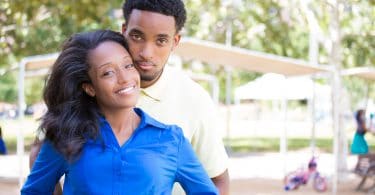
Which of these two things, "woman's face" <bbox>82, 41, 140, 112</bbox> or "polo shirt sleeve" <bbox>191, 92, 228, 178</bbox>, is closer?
"woman's face" <bbox>82, 41, 140, 112</bbox>

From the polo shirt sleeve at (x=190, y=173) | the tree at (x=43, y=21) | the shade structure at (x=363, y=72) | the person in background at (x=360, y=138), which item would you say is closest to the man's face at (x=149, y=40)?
the polo shirt sleeve at (x=190, y=173)

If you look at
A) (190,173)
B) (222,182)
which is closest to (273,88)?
(222,182)

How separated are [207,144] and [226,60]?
1197 cm

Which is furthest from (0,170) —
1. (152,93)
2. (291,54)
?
(152,93)

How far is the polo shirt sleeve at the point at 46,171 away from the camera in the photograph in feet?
6.10

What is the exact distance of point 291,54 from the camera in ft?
79.3

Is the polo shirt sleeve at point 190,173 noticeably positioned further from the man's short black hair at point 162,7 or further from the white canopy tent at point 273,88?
the white canopy tent at point 273,88

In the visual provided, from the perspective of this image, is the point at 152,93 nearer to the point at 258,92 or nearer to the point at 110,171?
the point at 110,171

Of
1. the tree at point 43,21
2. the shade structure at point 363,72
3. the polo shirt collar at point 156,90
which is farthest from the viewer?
the tree at point 43,21

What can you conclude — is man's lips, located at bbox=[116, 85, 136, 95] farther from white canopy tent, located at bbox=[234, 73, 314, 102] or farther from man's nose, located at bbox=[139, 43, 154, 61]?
white canopy tent, located at bbox=[234, 73, 314, 102]

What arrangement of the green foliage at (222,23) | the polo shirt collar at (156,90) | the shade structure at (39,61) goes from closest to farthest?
the polo shirt collar at (156,90)
the shade structure at (39,61)
the green foliage at (222,23)

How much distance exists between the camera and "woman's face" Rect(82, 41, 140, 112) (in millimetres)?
1858

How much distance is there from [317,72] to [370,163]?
1746 millimetres

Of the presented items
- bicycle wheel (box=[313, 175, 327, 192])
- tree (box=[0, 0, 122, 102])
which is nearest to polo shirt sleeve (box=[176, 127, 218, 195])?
bicycle wheel (box=[313, 175, 327, 192])
